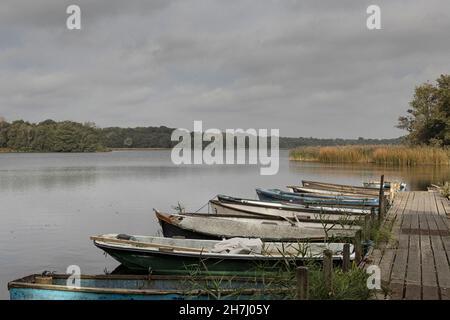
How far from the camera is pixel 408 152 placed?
1673 inches

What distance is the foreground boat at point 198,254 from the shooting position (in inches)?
338

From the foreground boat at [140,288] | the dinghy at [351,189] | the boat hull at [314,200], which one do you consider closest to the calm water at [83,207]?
the foreground boat at [140,288]

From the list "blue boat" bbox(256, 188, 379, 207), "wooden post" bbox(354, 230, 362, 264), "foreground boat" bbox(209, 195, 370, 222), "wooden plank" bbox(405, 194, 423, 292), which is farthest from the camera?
"blue boat" bbox(256, 188, 379, 207)

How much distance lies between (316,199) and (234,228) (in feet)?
21.0

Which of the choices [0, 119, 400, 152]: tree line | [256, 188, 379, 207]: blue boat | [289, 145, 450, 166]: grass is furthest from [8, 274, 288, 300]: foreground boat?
[0, 119, 400, 152]: tree line

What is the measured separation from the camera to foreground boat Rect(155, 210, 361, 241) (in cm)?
1115

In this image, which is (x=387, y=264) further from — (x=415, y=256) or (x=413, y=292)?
(x=413, y=292)

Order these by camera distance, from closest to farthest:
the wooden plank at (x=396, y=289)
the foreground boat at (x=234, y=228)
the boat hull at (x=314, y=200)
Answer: the wooden plank at (x=396, y=289)
the foreground boat at (x=234, y=228)
the boat hull at (x=314, y=200)

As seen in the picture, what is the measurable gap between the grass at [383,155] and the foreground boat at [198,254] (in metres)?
35.9

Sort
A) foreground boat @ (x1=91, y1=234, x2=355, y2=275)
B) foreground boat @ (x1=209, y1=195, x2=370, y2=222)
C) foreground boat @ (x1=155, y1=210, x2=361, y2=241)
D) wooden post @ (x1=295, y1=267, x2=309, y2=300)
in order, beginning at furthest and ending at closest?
foreground boat @ (x1=209, y1=195, x2=370, y2=222), foreground boat @ (x1=155, y1=210, x2=361, y2=241), foreground boat @ (x1=91, y1=234, x2=355, y2=275), wooden post @ (x1=295, y1=267, x2=309, y2=300)

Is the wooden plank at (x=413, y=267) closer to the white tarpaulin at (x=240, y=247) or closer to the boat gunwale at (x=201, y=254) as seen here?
the boat gunwale at (x=201, y=254)

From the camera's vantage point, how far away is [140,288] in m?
7.40

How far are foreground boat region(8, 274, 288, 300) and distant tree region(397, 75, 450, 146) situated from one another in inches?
1742

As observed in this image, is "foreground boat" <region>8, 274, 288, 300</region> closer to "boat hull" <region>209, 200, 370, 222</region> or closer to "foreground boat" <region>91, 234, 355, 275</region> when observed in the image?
"foreground boat" <region>91, 234, 355, 275</region>
